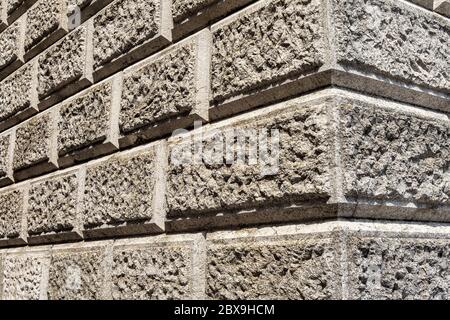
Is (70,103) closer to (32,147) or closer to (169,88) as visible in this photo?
(32,147)

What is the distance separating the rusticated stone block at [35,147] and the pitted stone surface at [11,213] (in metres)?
0.10

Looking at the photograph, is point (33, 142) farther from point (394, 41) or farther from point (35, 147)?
→ point (394, 41)

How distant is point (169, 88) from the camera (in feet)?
7.32

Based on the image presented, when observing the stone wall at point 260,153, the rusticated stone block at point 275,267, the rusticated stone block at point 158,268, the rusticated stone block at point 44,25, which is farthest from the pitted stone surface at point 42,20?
the rusticated stone block at point 275,267

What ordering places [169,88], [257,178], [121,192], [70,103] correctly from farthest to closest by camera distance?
[70,103] < [121,192] < [169,88] < [257,178]

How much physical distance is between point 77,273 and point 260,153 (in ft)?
3.87

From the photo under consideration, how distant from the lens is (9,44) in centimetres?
366

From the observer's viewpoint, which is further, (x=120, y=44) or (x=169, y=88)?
(x=120, y=44)

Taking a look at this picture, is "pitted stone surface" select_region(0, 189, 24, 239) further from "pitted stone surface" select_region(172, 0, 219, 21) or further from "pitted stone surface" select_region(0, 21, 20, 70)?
"pitted stone surface" select_region(172, 0, 219, 21)

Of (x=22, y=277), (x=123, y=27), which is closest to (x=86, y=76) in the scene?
(x=123, y=27)

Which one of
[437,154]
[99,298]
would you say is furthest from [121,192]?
[437,154]

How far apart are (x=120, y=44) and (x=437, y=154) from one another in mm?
1299

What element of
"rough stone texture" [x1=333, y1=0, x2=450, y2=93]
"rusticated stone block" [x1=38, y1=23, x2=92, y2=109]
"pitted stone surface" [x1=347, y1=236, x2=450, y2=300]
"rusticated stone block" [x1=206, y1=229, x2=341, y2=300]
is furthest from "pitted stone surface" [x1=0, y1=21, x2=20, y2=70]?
"pitted stone surface" [x1=347, y1=236, x2=450, y2=300]

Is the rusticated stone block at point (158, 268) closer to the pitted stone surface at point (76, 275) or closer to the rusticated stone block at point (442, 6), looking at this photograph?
the pitted stone surface at point (76, 275)
